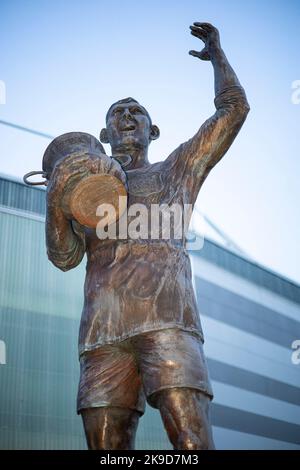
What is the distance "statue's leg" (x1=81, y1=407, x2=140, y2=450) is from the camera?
304cm

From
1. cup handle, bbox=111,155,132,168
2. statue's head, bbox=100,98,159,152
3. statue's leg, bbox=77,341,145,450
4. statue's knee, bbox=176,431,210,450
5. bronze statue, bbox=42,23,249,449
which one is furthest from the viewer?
statue's head, bbox=100,98,159,152

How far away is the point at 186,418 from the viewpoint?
283 cm

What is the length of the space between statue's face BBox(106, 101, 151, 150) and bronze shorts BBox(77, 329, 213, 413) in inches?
59.3

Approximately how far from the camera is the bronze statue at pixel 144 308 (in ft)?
9.71

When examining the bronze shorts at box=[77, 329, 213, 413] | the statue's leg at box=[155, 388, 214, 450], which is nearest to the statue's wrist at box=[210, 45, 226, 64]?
the bronze shorts at box=[77, 329, 213, 413]

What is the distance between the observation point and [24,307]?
13469 millimetres

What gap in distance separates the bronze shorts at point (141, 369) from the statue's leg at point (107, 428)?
0.04m

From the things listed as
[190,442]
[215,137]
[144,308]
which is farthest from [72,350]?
[190,442]

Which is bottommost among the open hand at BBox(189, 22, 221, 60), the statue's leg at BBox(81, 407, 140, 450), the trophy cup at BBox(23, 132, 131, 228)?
the statue's leg at BBox(81, 407, 140, 450)

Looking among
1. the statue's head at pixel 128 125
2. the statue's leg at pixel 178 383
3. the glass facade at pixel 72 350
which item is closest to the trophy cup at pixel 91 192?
the statue's head at pixel 128 125

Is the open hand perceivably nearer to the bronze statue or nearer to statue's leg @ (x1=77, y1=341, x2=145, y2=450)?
the bronze statue

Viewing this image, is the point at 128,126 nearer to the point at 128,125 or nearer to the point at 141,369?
the point at 128,125

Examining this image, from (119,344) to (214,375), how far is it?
642 inches
